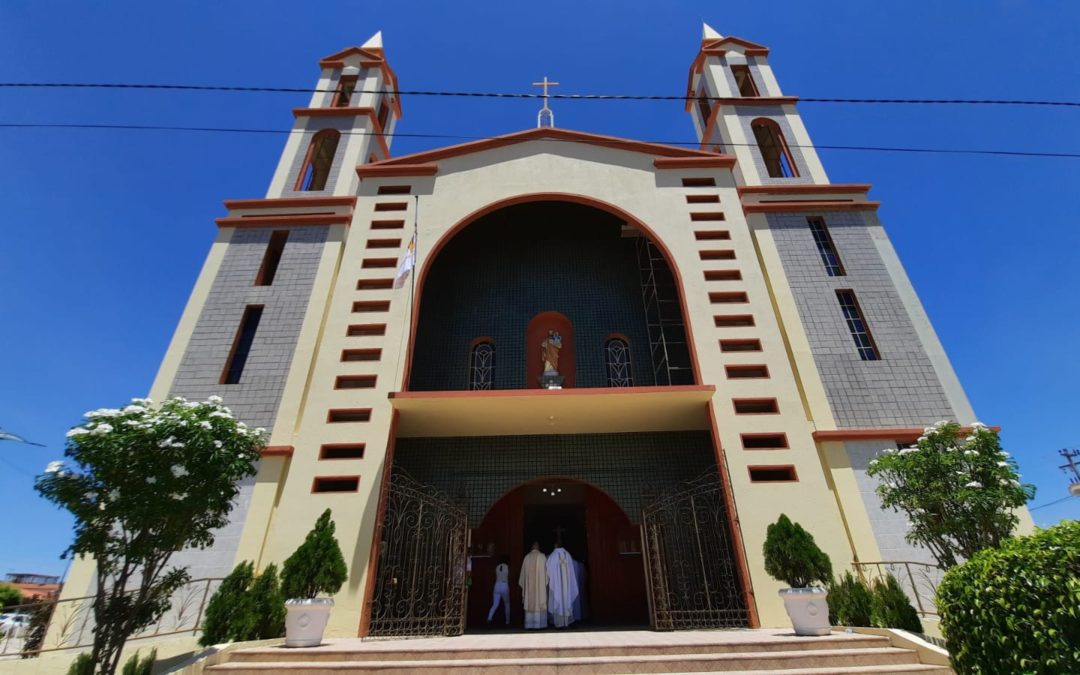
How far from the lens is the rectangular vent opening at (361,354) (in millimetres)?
12273

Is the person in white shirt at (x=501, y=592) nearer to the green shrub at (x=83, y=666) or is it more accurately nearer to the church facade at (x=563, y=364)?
the church facade at (x=563, y=364)

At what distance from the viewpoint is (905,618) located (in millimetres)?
7973

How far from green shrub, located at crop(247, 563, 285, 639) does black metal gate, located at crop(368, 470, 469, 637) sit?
1683 mm

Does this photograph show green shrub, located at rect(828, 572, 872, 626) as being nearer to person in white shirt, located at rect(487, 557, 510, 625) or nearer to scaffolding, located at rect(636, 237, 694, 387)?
scaffolding, located at rect(636, 237, 694, 387)

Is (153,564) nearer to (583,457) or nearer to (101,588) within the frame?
(101,588)

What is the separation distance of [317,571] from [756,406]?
927cm

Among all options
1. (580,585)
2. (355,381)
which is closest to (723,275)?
(580,585)

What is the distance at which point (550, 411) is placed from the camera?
11.9m

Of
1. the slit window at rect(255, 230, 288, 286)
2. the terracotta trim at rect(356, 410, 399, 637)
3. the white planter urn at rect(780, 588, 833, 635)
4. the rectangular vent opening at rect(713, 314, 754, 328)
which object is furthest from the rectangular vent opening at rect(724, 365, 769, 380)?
the slit window at rect(255, 230, 288, 286)

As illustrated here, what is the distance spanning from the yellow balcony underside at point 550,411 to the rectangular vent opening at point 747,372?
959 millimetres

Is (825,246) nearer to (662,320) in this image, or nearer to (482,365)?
(662,320)

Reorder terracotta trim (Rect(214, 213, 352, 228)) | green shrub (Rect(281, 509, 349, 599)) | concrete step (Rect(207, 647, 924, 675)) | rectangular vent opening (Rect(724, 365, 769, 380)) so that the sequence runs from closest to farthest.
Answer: concrete step (Rect(207, 647, 924, 675)) < green shrub (Rect(281, 509, 349, 599)) < rectangular vent opening (Rect(724, 365, 769, 380)) < terracotta trim (Rect(214, 213, 352, 228))

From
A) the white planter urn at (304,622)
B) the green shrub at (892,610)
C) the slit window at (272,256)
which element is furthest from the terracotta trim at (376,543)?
the green shrub at (892,610)

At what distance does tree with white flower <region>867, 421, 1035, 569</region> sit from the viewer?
792 cm
